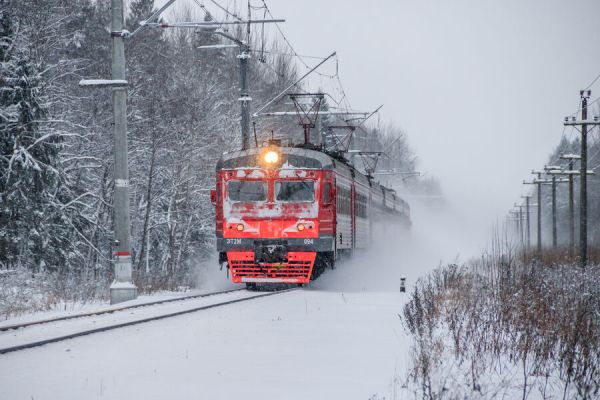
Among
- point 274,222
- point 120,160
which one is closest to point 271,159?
point 274,222

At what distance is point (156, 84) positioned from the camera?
33188 millimetres

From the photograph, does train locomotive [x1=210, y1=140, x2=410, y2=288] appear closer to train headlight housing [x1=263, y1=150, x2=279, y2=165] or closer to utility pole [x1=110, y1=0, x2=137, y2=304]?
train headlight housing [x1=263, y1=150, x2=279, y2=165]

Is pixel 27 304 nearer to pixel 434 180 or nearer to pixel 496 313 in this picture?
pixel 496 313

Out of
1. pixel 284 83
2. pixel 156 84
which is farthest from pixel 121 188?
pixel 284 83

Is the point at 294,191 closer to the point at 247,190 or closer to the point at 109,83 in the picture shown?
the point at 247,190

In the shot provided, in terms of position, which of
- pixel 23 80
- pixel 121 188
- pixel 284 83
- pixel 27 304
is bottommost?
pixel 27 304

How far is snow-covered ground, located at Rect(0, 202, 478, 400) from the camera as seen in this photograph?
6469 mm

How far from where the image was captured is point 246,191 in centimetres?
1823

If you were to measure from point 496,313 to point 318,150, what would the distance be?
980 cm

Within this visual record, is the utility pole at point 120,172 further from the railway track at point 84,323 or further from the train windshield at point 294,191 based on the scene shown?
the train windshield at point 294,191

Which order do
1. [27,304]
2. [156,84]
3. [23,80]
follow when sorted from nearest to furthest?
[27,304], [23,80], [156,84]

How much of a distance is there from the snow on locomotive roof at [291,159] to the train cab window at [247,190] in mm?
441

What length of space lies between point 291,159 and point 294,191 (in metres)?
0.77

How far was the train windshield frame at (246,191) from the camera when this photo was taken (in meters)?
18.2
